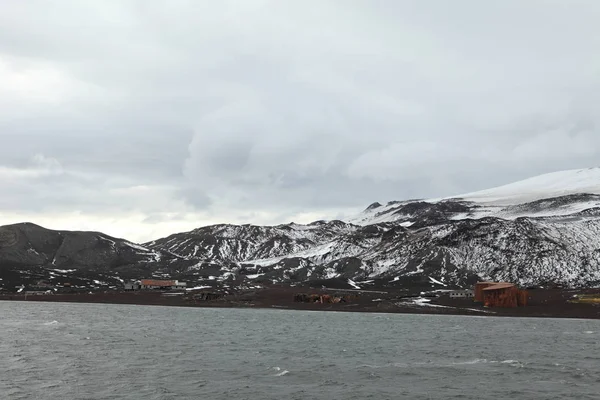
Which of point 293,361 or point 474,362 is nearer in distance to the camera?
point 293,361

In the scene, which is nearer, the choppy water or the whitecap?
the choppy water

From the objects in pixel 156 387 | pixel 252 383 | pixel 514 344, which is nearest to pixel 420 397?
pixel 252 383

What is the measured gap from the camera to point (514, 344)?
110m

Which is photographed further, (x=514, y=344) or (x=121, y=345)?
(x=514, y=344)

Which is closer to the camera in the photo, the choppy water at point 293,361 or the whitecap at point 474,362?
the choppy water at point 293,361

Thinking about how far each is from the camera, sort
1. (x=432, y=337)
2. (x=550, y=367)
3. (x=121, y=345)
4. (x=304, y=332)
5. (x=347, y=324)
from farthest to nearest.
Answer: (x=347, y=324) < (x=304, y=332) < (x=432, y=337) < (x=121, y=345) < (x=550, y=367)

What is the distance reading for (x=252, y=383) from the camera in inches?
2670

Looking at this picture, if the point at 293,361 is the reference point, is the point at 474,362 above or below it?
below

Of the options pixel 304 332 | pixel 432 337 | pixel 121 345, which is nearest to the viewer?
pixel 121 345

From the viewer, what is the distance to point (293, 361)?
85.5 m

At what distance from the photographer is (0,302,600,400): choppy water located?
64062 mm

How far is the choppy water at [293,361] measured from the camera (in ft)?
210

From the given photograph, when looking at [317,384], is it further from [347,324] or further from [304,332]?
[347,324]

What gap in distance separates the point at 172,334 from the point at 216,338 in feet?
38.1
